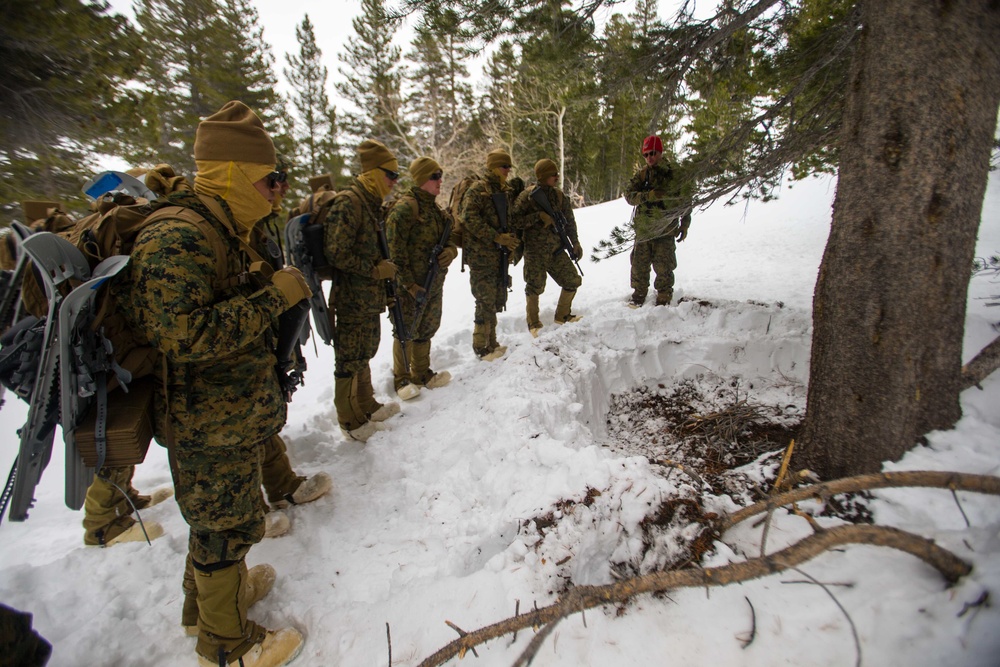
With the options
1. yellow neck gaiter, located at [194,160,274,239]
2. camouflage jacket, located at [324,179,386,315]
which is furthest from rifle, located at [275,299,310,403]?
camouflage jacket, located at [324,179,386,315]

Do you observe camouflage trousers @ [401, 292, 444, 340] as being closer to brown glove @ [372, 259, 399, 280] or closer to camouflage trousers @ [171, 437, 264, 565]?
brown glove @ [372, 259, 399, 280]

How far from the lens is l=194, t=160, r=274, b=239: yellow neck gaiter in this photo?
1.76 metres

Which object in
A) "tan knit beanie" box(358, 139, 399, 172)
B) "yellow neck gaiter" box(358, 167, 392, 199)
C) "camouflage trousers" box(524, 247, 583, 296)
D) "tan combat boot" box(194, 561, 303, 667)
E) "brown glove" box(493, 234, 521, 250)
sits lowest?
"tan combat boot" box(194, 561, 303, 667)

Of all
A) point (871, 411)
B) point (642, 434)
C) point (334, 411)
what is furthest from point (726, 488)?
point (334, 411)

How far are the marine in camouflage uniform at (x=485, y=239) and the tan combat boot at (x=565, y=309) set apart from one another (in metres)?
1.08

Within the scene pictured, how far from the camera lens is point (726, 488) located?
220 centimetres

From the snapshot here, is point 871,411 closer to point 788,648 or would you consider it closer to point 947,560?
point 947,560

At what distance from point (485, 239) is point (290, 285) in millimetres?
2921

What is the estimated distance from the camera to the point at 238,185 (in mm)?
1782

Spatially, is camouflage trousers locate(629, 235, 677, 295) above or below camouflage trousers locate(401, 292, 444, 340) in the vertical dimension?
above

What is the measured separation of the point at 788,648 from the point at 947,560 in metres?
0.51

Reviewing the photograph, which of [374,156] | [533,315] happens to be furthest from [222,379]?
[533,315]

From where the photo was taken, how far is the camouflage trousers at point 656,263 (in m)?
5.16

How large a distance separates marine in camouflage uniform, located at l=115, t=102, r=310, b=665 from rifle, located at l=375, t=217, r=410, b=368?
156 cm
